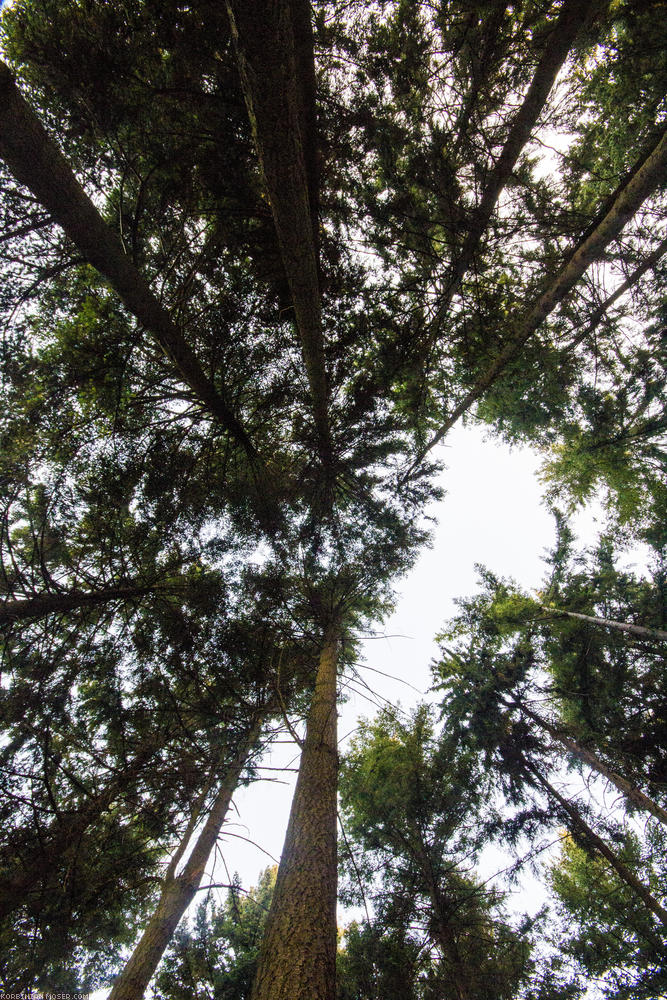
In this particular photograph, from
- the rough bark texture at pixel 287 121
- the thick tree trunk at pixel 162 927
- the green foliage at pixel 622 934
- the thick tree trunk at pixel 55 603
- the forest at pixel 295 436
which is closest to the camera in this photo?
the rough bark texture at pixel 287 121

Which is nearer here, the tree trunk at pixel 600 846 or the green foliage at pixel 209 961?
the green foliage at pixel 209 961

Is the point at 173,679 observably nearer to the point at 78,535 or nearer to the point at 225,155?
the point at 78,535

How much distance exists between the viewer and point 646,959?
634cm

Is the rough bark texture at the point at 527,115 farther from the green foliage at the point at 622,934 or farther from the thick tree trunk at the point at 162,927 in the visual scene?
the green foliage at the point at 622,934

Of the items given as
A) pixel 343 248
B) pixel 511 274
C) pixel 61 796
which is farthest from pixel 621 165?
pixel 61 796

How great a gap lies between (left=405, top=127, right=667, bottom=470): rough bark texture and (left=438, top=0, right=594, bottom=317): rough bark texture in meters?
1.10

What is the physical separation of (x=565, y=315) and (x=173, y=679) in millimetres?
7649

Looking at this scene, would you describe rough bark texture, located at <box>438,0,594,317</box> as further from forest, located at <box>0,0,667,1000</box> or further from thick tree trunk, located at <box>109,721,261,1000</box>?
thick tree trunk, located at <box>109,721,261,1000</box>

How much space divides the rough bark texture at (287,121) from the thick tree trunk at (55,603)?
3153 mm

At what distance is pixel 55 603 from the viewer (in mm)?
3498

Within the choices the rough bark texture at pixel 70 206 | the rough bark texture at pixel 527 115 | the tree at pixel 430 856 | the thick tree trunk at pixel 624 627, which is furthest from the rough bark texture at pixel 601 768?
the rough bark texture at pixel 70 206

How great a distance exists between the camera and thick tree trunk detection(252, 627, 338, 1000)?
2.16 metres

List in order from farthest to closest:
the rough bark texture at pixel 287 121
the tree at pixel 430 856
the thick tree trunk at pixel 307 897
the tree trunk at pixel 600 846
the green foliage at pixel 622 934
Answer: the green foliage at pixel 622 934 → the tree trunk at pixel 600 846 → the tree at pixel 430 856 → the thick tree trunk at pixel 307 897 → the rough bark texture at pixel 287 121

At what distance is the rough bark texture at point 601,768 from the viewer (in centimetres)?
634
